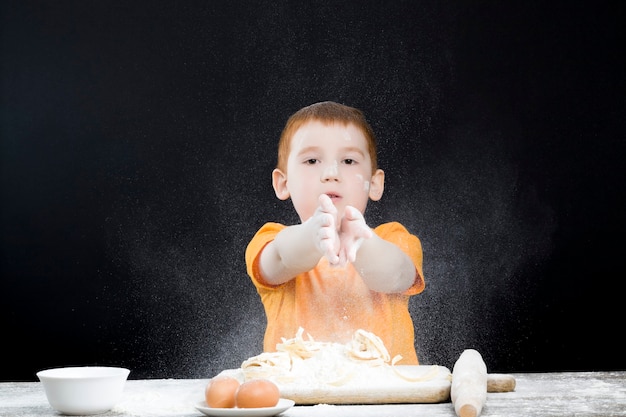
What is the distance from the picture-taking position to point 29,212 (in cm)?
266

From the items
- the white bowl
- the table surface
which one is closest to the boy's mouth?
the table surface

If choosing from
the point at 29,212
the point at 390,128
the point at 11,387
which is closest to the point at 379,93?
the point at 390,128

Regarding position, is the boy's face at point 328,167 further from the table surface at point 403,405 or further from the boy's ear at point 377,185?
the table surface at point 403,405

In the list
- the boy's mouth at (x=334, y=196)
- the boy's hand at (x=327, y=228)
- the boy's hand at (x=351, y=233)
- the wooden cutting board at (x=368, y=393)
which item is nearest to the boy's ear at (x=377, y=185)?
the boy's mouth at (x=334, y=196)

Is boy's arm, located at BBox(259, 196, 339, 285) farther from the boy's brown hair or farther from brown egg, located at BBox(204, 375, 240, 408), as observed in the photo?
brown egg, located at BBox(204, 375, 240, 408)

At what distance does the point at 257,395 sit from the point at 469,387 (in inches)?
15.5

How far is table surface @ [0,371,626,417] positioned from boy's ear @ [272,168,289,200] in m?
0.80

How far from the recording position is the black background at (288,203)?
2584 mm

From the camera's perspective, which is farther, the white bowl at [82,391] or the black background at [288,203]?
the black background at [288,203]

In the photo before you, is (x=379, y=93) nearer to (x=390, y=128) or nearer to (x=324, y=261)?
A: (x=390, y=128)

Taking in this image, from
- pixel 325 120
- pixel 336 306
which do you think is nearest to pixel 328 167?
pixel 325 120

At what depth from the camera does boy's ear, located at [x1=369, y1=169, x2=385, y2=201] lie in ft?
8.57

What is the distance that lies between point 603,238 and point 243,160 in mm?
1130

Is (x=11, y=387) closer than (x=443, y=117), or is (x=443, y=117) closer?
(x=11, y=387)
